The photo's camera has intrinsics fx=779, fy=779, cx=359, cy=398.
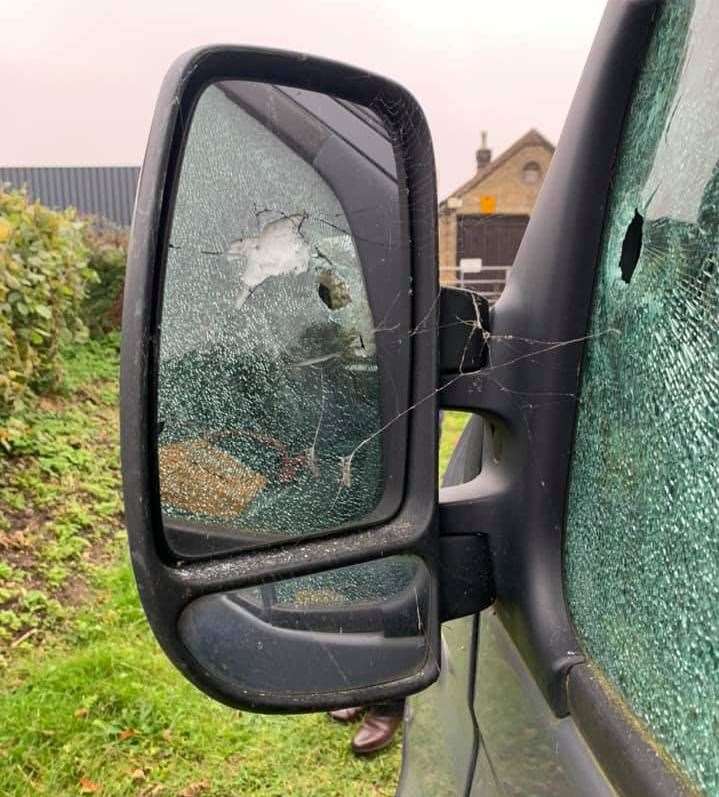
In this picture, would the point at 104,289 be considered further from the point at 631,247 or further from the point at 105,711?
the point at 631,247

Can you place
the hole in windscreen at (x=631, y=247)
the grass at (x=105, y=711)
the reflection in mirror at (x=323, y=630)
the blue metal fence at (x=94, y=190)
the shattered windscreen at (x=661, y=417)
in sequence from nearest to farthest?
the shattered windscreen at (x=661, y=417) → the hole in windscreen at (x=631, y=247) → the reflection in mirror at (x=323, y=630) → the grass at (x=105, y=711) → the blue metal fence at (x=94, y=190)

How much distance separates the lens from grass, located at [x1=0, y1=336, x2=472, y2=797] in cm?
289

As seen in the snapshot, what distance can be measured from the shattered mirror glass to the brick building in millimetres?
408

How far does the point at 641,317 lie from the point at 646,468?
0.53 ft

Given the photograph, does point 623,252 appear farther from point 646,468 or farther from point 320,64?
point 320,64

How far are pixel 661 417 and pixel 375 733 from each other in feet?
8.46

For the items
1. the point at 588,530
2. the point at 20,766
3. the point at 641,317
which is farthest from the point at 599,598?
the point at 20,766

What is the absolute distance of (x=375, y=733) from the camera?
3.01m

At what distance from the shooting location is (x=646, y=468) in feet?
2.64

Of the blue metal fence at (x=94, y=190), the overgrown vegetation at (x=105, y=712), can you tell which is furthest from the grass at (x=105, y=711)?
the blue metal fence at (x=94, y=190)

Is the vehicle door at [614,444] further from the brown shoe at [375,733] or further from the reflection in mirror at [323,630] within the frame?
the brown shoe at [375,733]

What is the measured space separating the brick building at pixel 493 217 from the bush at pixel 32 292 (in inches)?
152

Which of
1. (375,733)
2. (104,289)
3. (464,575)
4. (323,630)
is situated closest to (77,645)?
(375,733)

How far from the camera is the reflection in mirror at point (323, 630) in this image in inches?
40.3
